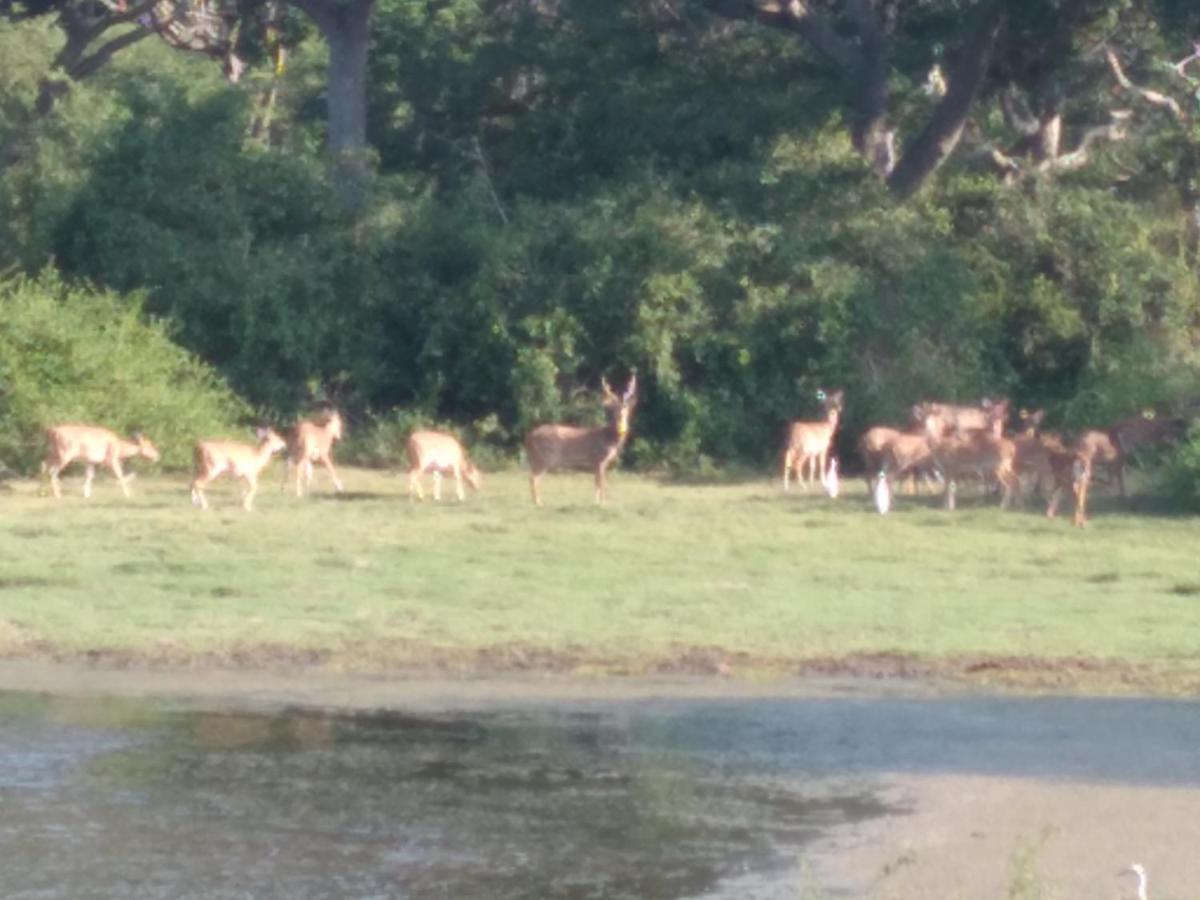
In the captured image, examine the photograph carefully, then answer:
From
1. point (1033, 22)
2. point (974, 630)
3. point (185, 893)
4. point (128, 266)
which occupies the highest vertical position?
point (1033, 22)

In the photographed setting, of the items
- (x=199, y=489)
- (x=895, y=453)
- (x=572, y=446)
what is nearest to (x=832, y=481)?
(x=895, y=453)

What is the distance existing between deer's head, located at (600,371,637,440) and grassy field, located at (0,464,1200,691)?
128 centimetres

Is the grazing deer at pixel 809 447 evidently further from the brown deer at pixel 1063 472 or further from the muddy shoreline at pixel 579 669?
the muddy shoreline at pixel 579 669

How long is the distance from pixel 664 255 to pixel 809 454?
3.81m

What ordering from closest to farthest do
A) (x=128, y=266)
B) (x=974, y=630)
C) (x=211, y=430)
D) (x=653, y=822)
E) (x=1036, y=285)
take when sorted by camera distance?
(x=653, y=822) < (x=974, y=630) < (x=211, y=430) < (x=128, y=266) < (x=1036, y=285)

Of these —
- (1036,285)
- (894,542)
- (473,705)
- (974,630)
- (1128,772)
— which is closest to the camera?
(1128,772)

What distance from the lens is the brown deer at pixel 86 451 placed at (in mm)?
22000

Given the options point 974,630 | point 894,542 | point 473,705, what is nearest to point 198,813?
point 473,705

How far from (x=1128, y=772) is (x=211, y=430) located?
49.5 feet

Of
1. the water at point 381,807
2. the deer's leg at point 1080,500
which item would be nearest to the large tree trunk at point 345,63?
the deer's leg at point 1080,500

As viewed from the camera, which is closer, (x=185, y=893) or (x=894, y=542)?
(x=185, y=893)

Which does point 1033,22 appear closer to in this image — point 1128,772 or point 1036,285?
point 1036,285

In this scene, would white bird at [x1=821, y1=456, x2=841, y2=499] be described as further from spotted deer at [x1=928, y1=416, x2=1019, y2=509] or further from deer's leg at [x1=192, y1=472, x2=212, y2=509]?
deer's leg at [x1=192, y1=472, x2=212, y2=509]

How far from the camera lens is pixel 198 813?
428 inches
